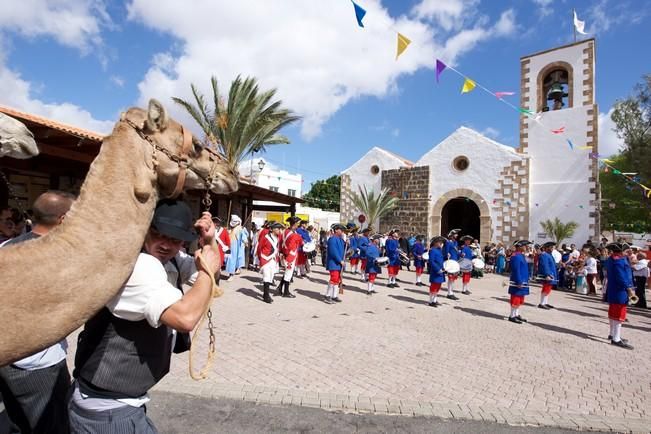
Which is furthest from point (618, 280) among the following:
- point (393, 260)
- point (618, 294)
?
point (393, 260)

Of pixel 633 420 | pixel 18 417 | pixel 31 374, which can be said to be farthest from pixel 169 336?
pixel 633 420

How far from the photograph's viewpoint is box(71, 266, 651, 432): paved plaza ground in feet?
13.0

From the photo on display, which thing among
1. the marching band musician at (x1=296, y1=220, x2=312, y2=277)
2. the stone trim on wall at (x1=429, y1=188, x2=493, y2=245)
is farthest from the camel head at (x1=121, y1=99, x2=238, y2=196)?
A: the stone trim on wall at (x1=429, y1=188, x2=493, y2=245)

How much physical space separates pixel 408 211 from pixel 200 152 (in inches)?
800

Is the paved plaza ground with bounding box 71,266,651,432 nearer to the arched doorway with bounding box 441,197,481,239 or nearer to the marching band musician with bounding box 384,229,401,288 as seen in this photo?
the marching band musician with bounding box 384,229,401,288

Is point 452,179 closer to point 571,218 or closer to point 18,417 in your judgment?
point 571,218

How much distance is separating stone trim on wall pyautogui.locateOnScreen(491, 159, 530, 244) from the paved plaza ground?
903cm

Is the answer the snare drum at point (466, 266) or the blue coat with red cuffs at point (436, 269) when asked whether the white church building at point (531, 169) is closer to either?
the snare drum at point (466, 266)

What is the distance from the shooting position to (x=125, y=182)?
1619mm

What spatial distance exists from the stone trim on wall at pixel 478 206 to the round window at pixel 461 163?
1149mm

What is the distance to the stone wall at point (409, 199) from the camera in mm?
20984

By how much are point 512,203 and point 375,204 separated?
728cm

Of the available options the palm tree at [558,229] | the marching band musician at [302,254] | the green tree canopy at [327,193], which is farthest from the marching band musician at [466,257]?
the green tree canopy at [327,193]

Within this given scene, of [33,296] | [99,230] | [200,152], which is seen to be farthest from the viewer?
[200,152]
